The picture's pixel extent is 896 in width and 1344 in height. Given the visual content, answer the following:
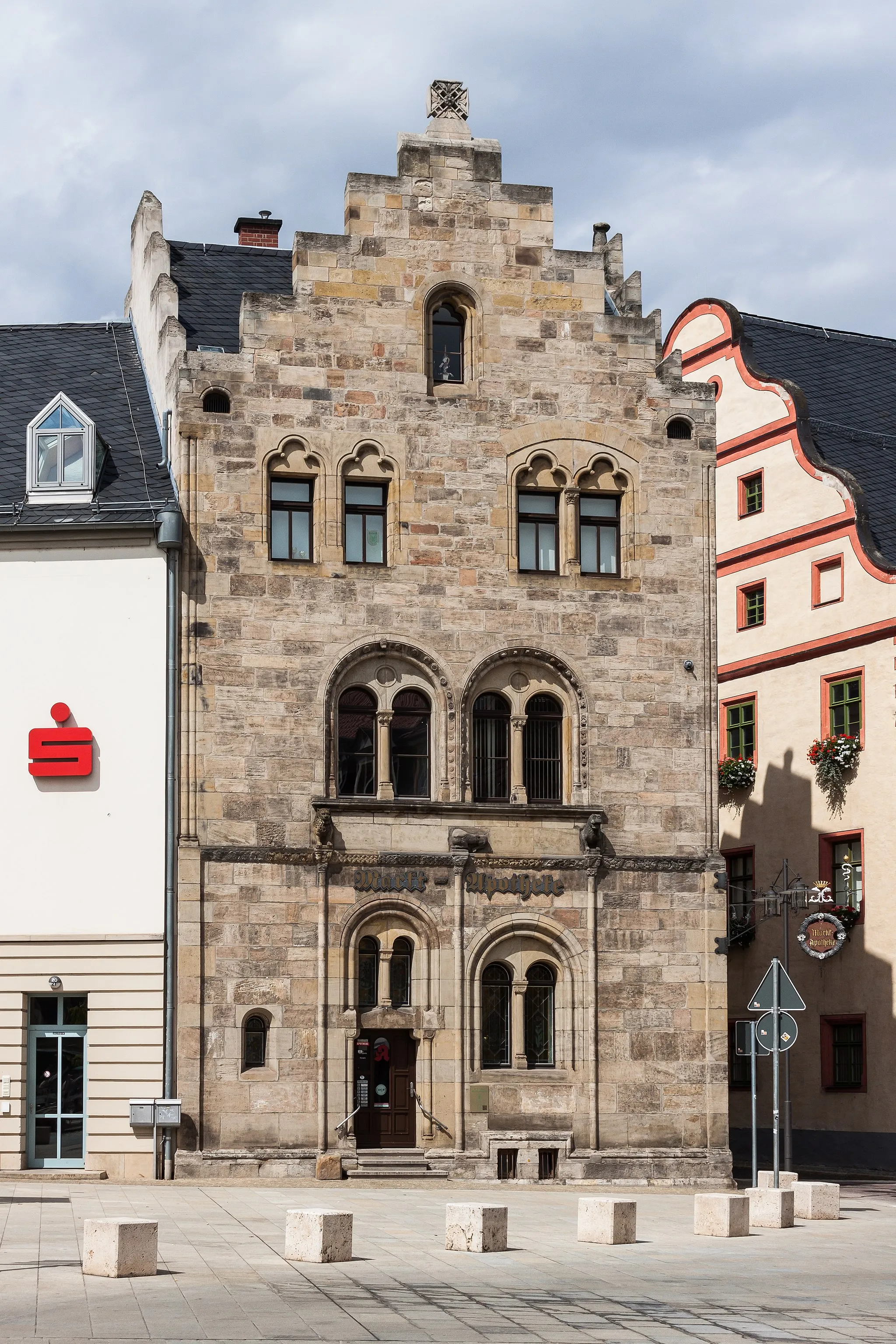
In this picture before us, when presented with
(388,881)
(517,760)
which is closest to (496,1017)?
(388,881)

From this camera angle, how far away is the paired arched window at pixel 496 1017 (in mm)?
34219

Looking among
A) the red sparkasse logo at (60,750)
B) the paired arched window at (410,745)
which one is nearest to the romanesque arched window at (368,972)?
the paired arched window at (410,745)

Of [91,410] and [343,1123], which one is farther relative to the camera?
[91,410]

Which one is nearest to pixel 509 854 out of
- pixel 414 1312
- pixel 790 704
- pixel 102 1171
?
pixel 102 1171

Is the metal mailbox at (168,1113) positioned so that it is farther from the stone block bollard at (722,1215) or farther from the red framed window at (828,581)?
the red framed window at (828,581)

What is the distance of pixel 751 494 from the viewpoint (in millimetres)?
47062

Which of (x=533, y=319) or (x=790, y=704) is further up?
(x=533, y=319)

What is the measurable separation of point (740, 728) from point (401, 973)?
50.0 ft

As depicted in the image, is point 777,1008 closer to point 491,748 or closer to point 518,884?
point 518,884

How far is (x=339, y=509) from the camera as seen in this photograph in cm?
3488

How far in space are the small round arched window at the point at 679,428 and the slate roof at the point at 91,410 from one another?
29.9ft

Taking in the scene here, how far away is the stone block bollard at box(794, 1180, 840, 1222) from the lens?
1047 inches

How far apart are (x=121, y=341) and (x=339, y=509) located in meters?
9.11

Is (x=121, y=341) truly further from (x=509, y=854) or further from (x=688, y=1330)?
Result: (x=688, y=1330)
